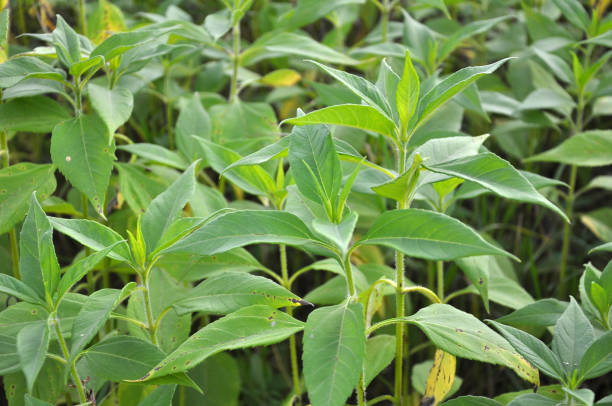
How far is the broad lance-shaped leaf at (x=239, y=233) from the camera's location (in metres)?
0.71

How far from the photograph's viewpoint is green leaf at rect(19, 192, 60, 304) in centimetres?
77

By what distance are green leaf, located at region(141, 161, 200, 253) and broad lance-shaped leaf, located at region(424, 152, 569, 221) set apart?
14.6 inches

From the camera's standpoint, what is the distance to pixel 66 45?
108 centimetres

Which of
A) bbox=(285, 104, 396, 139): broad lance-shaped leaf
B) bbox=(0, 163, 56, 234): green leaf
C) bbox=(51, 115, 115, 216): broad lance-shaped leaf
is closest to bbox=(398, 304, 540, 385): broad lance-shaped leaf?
bbox=(285, 104, 396, 139): broad lance-shaped leaf

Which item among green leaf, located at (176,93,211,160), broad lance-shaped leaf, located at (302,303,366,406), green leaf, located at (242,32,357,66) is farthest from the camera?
green leaf, located at (242,32,357,66)

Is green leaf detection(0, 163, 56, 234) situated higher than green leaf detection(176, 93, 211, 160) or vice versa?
green leaf detection(176, 93, 211, 160)

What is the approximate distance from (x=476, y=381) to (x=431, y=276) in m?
0.33

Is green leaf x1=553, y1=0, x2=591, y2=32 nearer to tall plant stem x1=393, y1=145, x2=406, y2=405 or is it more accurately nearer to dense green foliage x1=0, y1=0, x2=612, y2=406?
dense green foliage x1=0, y1=0, x2=612, y2=406

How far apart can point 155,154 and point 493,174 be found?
678 mm

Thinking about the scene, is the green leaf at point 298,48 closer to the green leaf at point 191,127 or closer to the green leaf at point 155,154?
the green leaf at point 191,127

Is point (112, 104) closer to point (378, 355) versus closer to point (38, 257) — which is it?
point (38, 257)

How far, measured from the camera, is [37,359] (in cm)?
67

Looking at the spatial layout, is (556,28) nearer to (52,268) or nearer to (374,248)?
(374,248)

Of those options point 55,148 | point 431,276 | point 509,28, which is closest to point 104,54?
point 55,148
